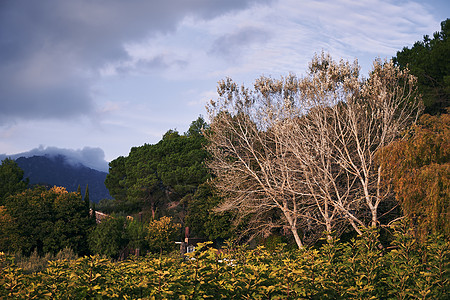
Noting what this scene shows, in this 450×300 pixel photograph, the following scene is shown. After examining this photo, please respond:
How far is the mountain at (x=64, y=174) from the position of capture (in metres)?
154

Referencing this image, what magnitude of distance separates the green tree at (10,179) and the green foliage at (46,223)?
405 inches

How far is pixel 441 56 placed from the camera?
23.0 metres

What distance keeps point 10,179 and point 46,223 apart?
594 inches

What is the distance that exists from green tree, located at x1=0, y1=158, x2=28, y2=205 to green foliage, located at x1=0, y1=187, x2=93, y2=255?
10277mm

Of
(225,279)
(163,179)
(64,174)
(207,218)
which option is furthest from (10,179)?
(64,174)

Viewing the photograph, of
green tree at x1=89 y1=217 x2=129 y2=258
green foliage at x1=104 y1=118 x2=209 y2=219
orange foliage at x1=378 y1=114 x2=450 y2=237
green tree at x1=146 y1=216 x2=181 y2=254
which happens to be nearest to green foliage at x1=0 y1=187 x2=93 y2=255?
green tree at x1=89 y1=217 x2=129 y2=258

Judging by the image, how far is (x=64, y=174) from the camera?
165 meters

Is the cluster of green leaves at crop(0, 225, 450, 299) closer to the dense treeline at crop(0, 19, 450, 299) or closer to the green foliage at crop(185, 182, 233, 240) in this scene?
the dense treeline at crop(0, 19, 450, 299)

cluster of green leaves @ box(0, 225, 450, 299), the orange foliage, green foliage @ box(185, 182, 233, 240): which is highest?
the orange foliage

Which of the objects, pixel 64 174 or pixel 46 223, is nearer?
pixel 46 223

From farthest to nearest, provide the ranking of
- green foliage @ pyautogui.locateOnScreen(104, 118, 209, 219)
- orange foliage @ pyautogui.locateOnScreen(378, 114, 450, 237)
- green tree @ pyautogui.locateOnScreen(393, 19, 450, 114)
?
green foliage @ pyautogui.locateOnScreen(104, 118, 209, 219) < green tree @ pyautogui.locateOnScreen(393, 19, 450, 114) < orange foliage @ pyautogui.locateOnScreen(378, 114, 450, 237)

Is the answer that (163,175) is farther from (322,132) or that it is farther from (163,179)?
(322,132)

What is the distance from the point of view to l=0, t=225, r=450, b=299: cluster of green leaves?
439cm

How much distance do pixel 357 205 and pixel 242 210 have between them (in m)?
7.08
